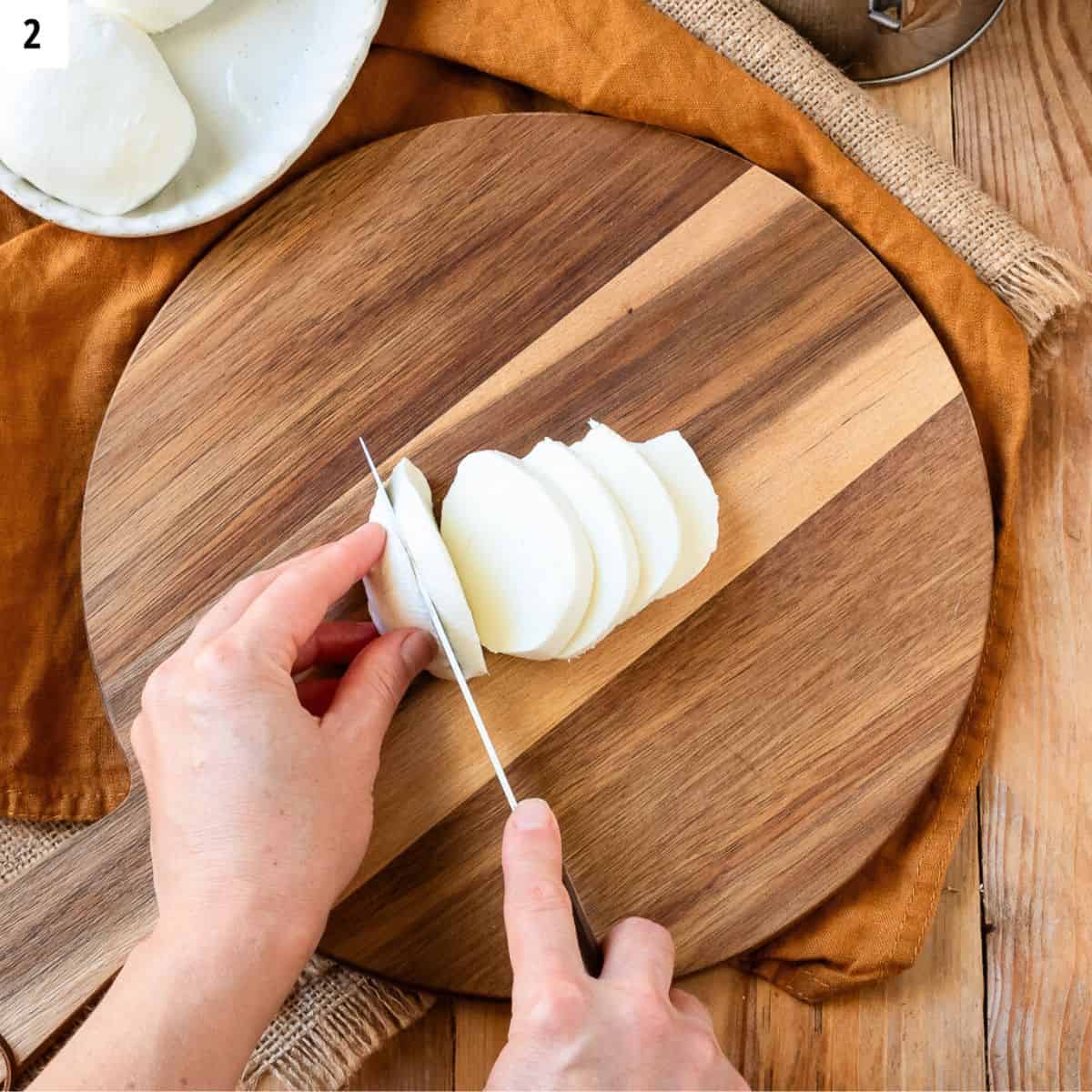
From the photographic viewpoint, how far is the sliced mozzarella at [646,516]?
140 centimetres

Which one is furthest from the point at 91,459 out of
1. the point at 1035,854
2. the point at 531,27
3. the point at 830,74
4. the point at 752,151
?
the point at 1035,854

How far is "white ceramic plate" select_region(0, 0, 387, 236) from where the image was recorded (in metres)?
1.55

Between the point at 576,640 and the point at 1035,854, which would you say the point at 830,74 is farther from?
the point at 1035,854

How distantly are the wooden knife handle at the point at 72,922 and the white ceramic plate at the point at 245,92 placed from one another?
751 mm

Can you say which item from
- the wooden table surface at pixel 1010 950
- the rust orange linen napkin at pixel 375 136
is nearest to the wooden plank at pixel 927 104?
the rust orange linen napkin at pixel 375 136

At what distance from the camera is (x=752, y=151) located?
5.35ft

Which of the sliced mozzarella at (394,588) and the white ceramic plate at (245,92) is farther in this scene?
the white ceramic plate at (245,92)

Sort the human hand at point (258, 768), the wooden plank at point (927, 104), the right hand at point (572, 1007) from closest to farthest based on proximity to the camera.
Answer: the right hand at point (572, 1007), the human hand at point (258, 768), the wooden plank at point (927, 104)

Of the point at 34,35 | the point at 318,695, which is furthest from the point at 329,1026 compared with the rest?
the point at 34,35

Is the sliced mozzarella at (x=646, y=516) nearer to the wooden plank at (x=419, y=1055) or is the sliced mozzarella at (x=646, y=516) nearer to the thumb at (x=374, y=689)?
the thumb at (x=374, y=689)

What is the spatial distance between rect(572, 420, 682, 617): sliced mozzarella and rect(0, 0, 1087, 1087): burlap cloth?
489 millimetres

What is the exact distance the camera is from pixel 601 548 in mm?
1380

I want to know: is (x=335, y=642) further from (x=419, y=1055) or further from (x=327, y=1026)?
(x=419, y=1055)

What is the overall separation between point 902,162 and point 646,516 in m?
0.67
